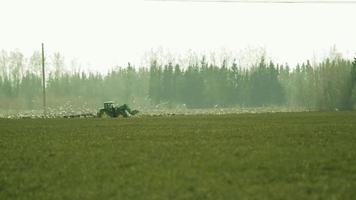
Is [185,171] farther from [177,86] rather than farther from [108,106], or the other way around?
[177,86]

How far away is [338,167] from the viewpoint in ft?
22.9

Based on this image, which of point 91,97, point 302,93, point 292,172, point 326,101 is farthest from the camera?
point 91,97

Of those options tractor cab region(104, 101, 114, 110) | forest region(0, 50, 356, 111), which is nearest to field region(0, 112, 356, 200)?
tractor cab region(104, 101, 114, 110)

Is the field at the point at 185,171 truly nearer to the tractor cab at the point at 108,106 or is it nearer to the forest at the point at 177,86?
the tractor cab at the point at 108,106

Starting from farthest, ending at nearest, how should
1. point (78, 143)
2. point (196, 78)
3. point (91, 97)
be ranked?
point (91, 97)
point (196, 78)
point (78, 143)

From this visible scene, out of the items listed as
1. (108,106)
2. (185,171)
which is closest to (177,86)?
(108,106)

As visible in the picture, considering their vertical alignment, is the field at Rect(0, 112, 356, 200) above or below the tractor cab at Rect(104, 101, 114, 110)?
below

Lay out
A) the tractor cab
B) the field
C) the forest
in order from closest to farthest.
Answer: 1. the field
2. the tractor cab
3. the forest

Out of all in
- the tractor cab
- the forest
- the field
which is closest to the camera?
the field

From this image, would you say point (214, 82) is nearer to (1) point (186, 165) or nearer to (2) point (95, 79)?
(2) point (95, 79)

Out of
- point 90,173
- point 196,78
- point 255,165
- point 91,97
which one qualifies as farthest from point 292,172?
point 91,97

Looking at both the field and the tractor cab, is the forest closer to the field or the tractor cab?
the tractor cab

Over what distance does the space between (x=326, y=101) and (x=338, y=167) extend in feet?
191

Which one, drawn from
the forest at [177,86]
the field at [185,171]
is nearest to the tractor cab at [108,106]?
the field at [185,171]
